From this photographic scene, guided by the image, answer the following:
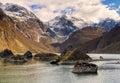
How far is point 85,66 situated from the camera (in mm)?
117312

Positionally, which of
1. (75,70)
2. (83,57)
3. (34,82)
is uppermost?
(34,82)

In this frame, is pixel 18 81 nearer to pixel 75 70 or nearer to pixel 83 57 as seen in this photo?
pixel 75 70

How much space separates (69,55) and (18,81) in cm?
8760

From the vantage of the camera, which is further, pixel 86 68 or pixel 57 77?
pixel 86 68

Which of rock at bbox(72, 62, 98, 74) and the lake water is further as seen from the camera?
rock at bbox(72, 62, 98, 74)

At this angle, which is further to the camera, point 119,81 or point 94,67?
point 94,67

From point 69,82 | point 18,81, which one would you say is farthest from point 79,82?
point 18,81

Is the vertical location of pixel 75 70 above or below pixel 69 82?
below

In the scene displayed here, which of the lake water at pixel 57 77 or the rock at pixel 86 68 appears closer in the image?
the lake water at pixel 57 77

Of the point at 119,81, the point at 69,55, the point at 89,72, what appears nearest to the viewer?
the point at 119,81

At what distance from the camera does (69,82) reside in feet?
293

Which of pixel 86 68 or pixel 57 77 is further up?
pixel 57 77

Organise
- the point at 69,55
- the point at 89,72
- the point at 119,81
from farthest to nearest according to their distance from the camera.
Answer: the point at 69,55 < the point at 89,72 < the point at 119,81

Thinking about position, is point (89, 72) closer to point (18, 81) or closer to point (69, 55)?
point (18, 81)
